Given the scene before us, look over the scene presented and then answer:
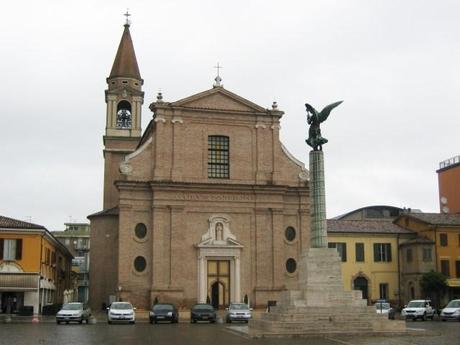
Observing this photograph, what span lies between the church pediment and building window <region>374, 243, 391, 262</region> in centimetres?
1504

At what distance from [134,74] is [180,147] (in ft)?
54.7

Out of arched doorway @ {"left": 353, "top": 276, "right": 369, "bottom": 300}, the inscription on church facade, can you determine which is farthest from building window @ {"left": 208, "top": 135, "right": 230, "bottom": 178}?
arched doorway @ {"left": 353, "top": 276, "right": 369, "bottom": 300}

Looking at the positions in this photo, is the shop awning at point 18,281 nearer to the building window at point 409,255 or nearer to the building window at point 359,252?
the building window at point 359,252

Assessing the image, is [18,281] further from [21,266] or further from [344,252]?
[344,252]

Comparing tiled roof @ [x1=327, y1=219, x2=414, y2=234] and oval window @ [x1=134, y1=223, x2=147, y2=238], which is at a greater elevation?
tiled roof @ [x1=327, y1=219, x2=414, y2=234]

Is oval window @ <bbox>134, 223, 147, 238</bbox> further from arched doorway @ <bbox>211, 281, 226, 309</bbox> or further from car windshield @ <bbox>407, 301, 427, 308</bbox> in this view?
car windshield @ <bbox>407, 301, 427, 308</bbox>

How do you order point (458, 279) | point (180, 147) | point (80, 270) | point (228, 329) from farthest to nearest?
point (80, 270), point (458, 279), point (180, 147), point (228, 329)

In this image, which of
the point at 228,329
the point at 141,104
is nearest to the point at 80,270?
the point at 141,104

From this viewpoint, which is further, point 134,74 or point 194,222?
point 134,74

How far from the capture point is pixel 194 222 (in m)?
41.3

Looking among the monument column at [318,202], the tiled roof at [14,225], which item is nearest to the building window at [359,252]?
the tiled roof at [14,225]

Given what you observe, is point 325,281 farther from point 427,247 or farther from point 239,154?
point 427,247

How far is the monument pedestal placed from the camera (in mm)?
22859

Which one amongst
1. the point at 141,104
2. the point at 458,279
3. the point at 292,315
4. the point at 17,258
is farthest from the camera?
the point at 141,104
